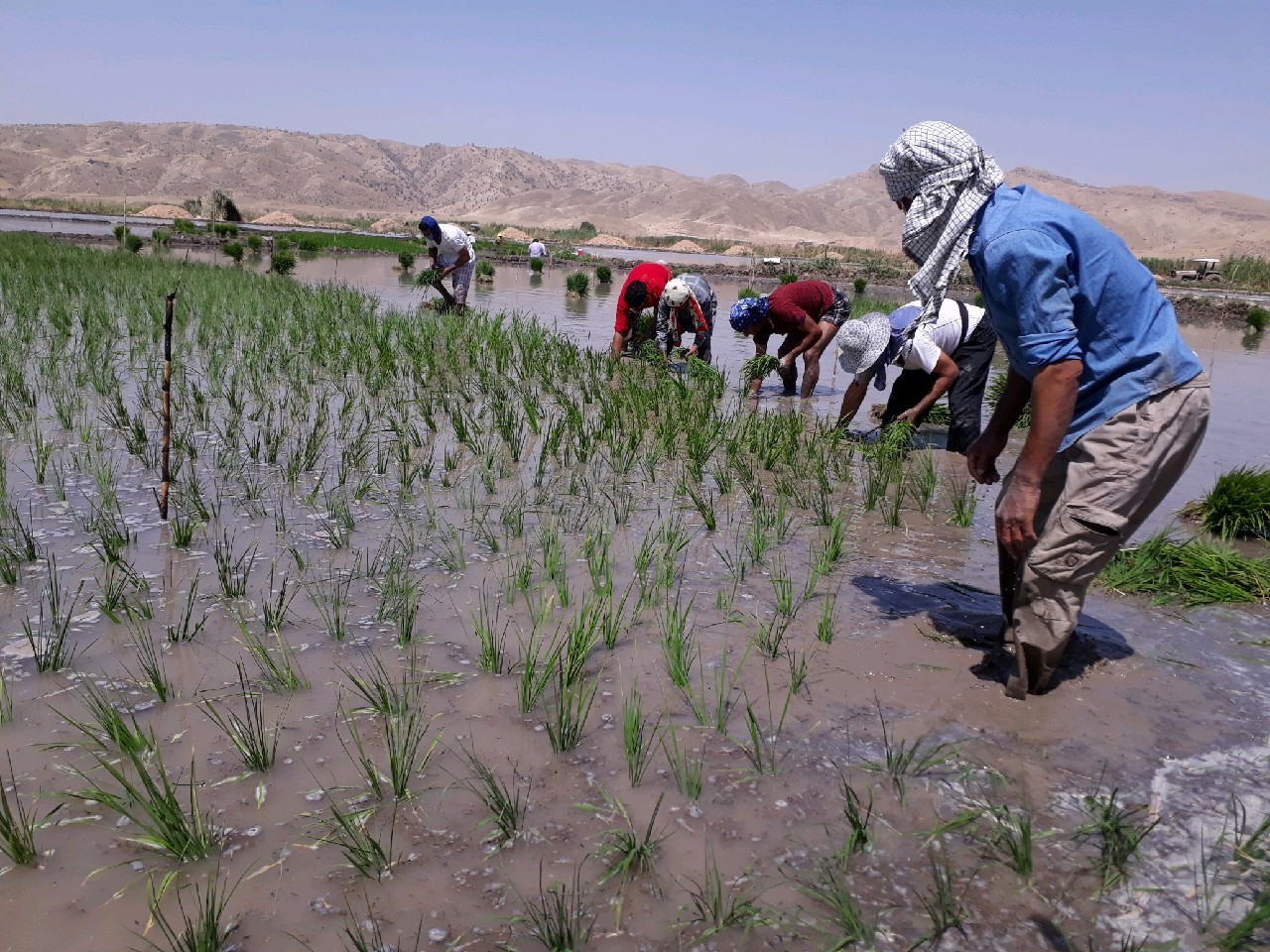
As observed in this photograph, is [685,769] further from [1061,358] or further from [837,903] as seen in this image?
[1061,358]

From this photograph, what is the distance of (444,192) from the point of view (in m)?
104

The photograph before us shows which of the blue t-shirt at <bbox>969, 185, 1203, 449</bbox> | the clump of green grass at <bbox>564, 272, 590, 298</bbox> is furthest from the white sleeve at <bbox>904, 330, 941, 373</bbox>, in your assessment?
the clump of green grass at <bbox>564, 272, 590, 298</bbox>

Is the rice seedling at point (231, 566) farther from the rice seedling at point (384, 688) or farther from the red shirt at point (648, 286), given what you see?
the red shirt at point (648, 286)

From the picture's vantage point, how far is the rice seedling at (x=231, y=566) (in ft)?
9.37

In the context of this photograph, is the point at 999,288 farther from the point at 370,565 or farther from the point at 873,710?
the point at 370,565

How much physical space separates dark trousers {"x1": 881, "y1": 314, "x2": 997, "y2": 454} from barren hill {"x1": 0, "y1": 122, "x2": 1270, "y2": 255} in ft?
205

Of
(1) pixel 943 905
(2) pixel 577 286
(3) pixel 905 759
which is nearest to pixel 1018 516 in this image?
(3) pixel 905 759

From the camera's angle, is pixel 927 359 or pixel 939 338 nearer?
pixel 927 359

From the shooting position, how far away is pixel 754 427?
536cm

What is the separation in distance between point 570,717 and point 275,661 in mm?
897

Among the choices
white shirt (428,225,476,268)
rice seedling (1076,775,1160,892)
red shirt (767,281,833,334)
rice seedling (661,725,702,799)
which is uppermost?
white shirt (428,225,476,268)

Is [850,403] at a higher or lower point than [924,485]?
higher

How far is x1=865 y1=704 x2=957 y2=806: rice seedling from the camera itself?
209 cm

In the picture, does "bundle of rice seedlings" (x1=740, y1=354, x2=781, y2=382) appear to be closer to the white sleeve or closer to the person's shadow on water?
the white sleeve
